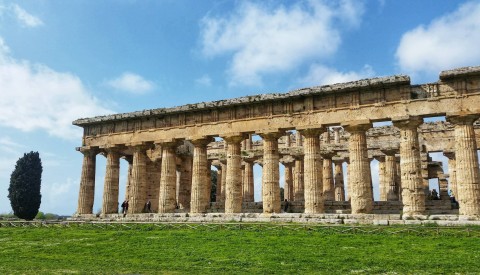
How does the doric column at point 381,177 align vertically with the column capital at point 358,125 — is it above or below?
below

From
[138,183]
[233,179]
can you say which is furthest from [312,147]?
[138,183]

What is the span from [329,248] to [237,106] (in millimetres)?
16113

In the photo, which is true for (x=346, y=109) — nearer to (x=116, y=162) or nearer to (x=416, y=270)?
(x=416, y=270)

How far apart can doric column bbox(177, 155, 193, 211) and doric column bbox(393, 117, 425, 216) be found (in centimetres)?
2126

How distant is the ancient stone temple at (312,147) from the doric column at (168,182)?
93 mm

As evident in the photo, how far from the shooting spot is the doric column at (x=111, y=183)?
3553 cm

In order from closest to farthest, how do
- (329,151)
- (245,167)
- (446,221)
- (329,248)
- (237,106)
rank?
1. (329,248)
2. (446,221)
3. (237,106)
4. (329,151)
5. (245,167)

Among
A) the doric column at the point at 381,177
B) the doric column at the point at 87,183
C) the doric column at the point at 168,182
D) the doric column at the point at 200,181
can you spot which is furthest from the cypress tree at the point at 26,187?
the doric column at the point at 381,177

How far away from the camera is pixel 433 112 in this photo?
25406mm

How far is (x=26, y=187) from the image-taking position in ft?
163

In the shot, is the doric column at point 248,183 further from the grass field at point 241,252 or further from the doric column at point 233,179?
the grass field at point 241,252

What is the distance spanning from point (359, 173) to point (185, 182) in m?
19.6

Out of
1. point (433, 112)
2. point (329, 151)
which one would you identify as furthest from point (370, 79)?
point (329, 151)

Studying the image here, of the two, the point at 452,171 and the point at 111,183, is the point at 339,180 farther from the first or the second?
the point at 111,183
